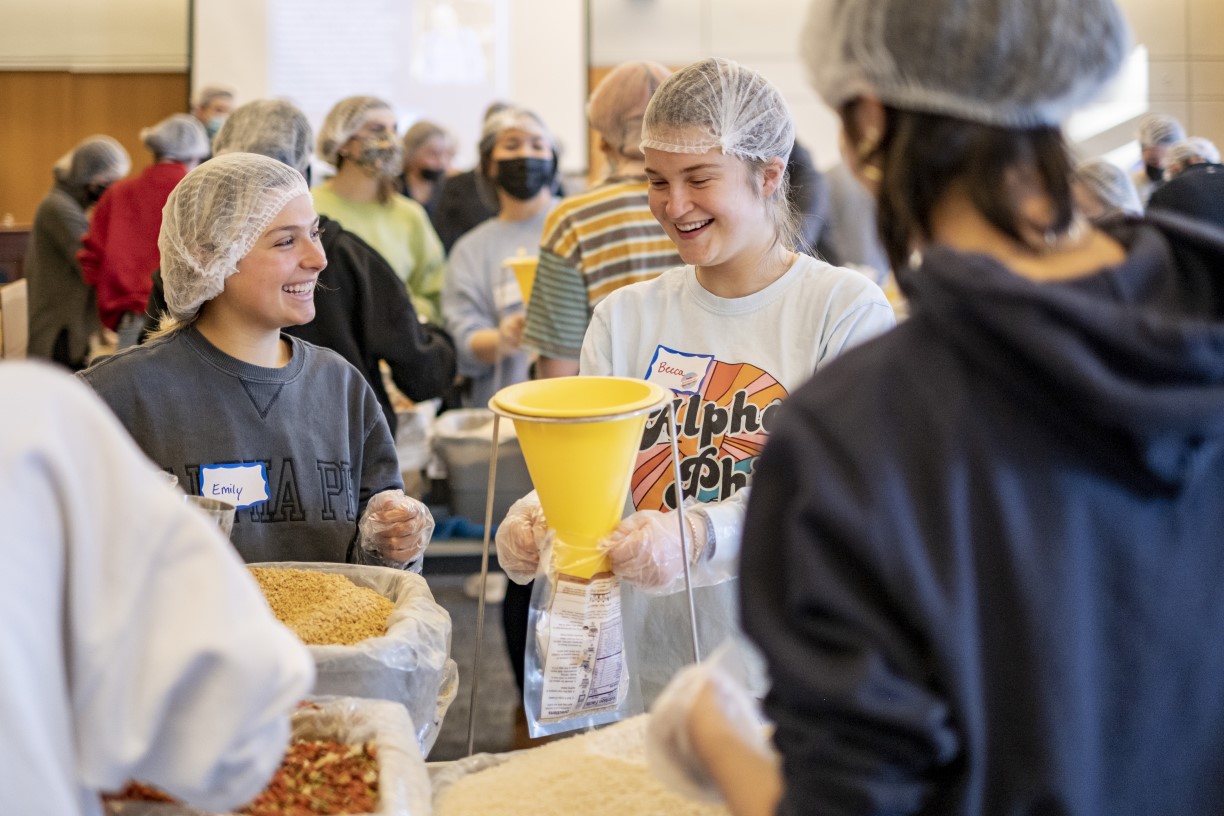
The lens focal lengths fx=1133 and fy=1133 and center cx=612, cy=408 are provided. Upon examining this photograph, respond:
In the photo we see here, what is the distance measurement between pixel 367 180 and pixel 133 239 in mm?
908

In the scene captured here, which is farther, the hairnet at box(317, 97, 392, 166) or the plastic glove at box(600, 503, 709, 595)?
the hairnet at box(317, 97, 392, 166)

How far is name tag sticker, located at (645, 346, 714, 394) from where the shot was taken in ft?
5.56

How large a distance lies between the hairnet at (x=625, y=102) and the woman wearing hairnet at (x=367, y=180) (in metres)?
0.79

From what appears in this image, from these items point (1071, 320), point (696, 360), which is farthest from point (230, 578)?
point (696, 360)

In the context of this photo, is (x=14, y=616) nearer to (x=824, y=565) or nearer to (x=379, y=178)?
(x=824, y=565)

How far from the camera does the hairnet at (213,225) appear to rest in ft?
5.88

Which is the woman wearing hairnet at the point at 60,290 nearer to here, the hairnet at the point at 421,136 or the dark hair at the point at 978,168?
the hairnet at the point at 421,136

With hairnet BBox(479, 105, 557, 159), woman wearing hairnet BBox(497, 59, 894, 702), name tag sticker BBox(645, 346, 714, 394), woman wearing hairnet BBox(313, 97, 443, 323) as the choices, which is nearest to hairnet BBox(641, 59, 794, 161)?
woman wearing hairnet BBox(497, 59, 894, 702)

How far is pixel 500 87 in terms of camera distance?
7.61 meters

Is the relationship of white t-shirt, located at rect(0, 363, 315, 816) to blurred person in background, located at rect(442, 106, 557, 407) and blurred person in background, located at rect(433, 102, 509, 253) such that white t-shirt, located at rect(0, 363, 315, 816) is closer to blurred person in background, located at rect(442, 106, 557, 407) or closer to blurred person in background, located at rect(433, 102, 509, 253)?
blurred person in background, located at rect(442, 106, 557, 407)

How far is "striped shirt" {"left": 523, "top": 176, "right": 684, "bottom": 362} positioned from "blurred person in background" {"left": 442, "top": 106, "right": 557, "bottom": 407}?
86cm

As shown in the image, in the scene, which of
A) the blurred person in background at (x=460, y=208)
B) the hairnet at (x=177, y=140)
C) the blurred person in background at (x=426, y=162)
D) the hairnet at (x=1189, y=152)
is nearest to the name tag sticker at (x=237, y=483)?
the hairnet at (x=177, y=140)

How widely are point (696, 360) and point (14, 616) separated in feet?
3.64

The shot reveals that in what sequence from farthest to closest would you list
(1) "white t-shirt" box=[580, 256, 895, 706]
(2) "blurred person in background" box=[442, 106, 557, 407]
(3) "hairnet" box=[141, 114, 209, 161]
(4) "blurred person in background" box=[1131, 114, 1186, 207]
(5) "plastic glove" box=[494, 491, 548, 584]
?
(4) "blurred person in background" box=[1131, 114, 1186, 207]
(3) "hairnet" box=[141, 114, 209, 161]
(2) "blurred person in background" box=[442, 106, 557, 407]
(1) "white t-shirt" box=[580, 256, 895, 706]
(5) "plastic glove" box=[494, 491, 548, 584]
